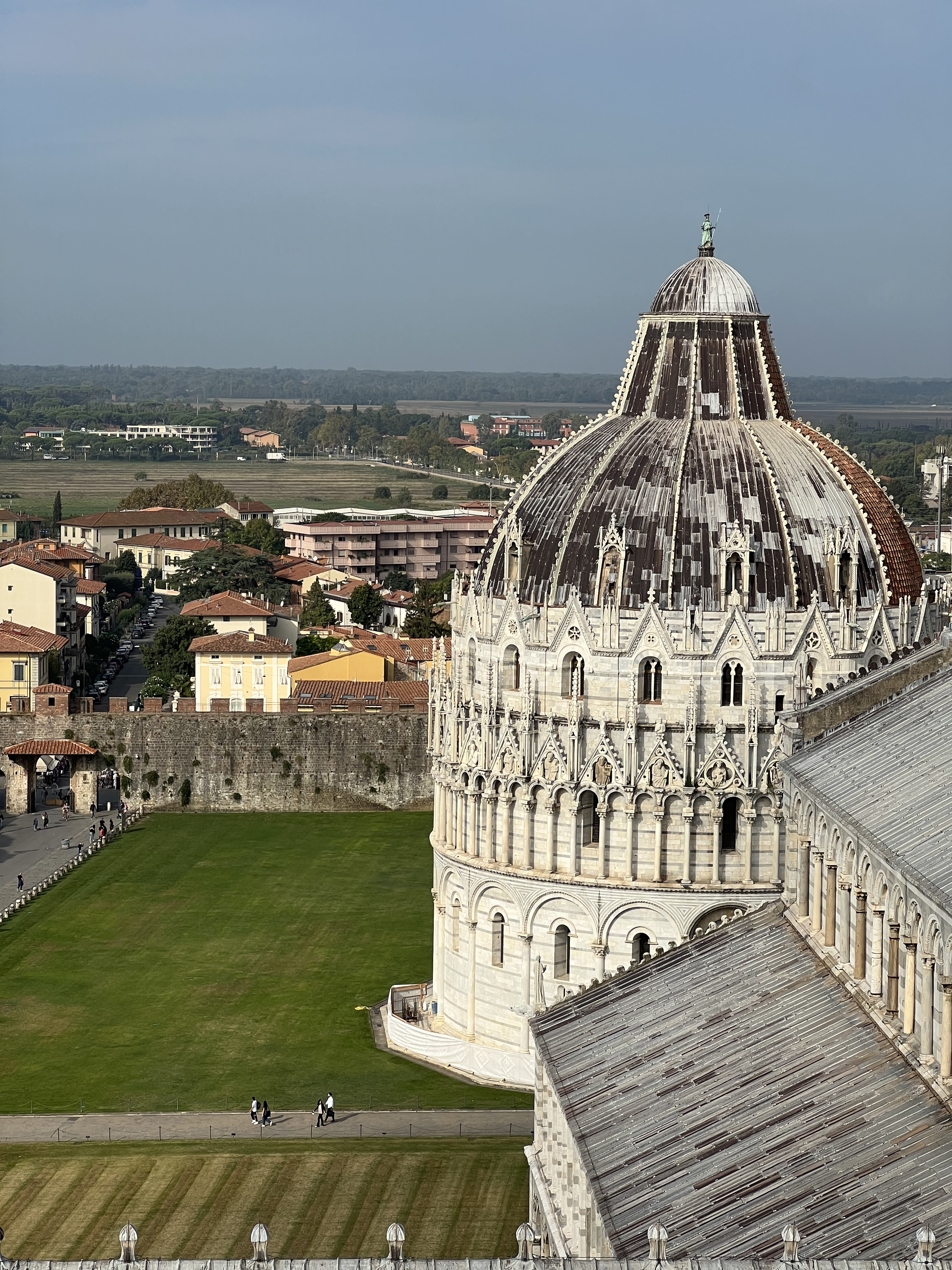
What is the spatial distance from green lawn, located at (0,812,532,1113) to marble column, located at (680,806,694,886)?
27.4 feet

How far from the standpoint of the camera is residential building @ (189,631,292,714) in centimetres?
14950

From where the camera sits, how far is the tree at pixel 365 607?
194m

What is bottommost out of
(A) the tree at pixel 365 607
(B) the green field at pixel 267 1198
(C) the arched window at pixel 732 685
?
(B) the green field at pixel 267 1198

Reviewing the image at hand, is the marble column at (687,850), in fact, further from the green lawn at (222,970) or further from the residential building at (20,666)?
the residential building at (20,666)

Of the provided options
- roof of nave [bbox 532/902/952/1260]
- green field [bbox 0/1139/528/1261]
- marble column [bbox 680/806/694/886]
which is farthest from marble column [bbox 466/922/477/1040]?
roof of nave [bbox 532/902/952/1260]

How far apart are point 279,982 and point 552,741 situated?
A: 63.4ft

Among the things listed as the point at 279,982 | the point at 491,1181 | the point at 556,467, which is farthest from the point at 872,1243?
the point at 279,982

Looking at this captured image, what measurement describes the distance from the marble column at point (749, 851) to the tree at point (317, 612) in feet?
350

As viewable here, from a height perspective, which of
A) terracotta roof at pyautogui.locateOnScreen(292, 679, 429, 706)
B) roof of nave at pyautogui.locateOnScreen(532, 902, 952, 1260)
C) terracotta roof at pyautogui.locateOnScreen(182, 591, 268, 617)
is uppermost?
roof of nave at pyautogui.locateOnScreen(532, 902, 952, 1260)

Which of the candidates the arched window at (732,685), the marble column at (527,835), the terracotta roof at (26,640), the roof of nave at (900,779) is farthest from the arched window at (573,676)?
the terracotta roof at (26,640)

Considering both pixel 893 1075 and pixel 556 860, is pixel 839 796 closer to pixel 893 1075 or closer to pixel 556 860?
pixel 893 1075

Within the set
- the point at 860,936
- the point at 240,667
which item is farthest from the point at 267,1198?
the point at 240,667

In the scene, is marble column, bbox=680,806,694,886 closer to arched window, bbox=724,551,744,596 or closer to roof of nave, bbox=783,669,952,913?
arched window, bbox=724,551,744,596

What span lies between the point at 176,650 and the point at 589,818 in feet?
278
